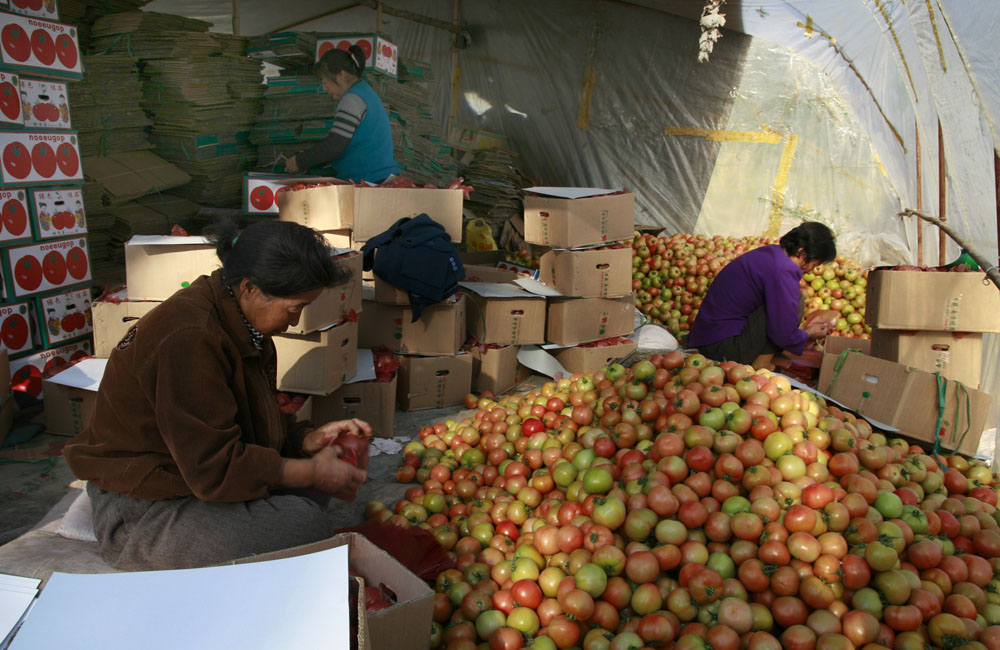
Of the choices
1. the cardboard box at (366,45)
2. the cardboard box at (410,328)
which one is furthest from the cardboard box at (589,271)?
the cardboard box at (366,45)

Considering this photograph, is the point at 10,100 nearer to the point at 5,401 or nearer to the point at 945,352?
the point at 5,401

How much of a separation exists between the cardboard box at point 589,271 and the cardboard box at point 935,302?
196 centimetres

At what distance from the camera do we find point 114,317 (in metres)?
4.06

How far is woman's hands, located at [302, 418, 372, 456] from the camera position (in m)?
2.73

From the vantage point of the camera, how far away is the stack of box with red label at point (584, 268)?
17.8ft

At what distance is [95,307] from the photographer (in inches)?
160

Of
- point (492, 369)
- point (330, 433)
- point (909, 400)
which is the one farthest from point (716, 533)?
point (492, 369)

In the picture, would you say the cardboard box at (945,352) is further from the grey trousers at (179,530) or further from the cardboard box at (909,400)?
the grey trousers at (179,530)

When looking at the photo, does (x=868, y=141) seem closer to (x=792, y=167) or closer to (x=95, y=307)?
(x=792, y=167)

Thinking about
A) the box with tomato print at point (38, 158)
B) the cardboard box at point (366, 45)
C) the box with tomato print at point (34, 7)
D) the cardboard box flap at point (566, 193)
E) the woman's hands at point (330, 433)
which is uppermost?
the cardboard box at point (366, 45)

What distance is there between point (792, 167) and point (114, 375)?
8.32 m

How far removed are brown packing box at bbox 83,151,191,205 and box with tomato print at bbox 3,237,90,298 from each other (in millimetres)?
1425

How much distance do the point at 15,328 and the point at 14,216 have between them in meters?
0.71

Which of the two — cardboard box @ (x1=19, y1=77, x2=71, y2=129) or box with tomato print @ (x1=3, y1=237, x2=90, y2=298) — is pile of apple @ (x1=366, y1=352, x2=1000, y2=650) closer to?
box with tomato print @ (x1=3, y1=237, x2=90, y2=298)
